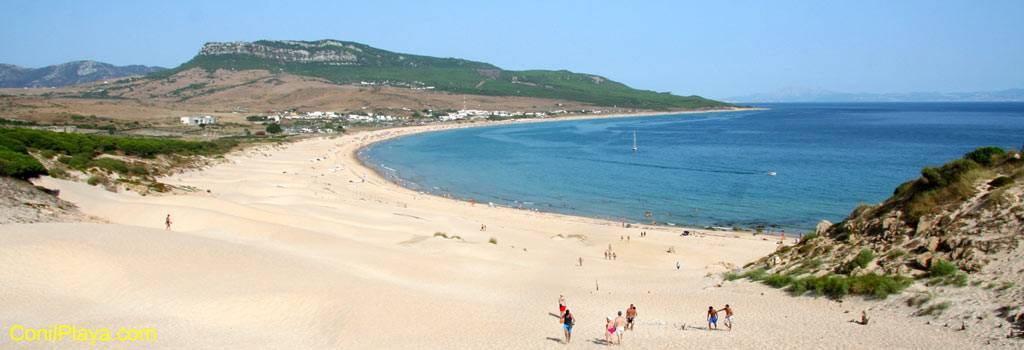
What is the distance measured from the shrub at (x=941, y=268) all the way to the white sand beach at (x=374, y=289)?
184 cm

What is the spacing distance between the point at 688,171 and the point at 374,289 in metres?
50.3

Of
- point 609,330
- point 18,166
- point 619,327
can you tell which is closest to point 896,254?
point 619,327

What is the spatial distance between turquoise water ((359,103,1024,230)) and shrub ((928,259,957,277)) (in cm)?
2218

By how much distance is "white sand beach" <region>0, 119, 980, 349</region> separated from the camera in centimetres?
1476

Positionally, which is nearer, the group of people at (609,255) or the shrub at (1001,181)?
the shrub at (1001,181)

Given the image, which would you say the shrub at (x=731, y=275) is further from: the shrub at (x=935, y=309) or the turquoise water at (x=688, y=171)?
the turquoise water at (x=688, y=171)

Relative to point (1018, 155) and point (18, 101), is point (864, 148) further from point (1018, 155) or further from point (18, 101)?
point (18, 101)

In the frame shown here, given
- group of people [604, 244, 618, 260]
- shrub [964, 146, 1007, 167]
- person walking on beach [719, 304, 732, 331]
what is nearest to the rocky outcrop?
group of people [604, 244, 618, 260]

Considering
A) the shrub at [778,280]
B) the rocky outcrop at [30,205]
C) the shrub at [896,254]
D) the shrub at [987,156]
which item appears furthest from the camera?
the rocky outcrop at [30,205]

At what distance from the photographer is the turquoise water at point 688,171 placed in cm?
4422

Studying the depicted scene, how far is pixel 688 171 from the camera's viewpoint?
2537 inches

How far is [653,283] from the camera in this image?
69.8 feet

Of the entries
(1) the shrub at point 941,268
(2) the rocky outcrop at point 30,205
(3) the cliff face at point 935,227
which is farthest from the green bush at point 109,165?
(1) the shrub at point 941,268

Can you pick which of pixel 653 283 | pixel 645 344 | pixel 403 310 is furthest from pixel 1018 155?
pixel 403 310
